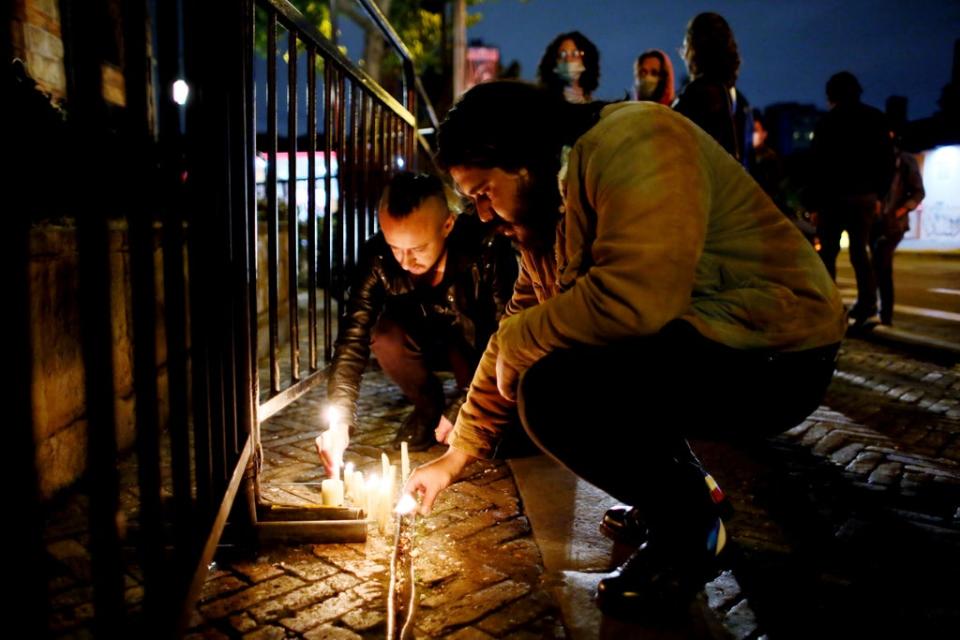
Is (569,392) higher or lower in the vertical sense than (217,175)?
lower

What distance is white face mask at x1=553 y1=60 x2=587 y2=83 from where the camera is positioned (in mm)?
5889

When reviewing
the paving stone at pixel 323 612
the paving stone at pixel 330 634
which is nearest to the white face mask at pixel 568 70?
the paving stone at pixel 323 612

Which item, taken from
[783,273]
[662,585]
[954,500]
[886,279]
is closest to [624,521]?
[662,585]

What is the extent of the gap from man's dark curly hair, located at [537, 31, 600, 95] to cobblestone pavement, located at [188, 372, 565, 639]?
12.5ft

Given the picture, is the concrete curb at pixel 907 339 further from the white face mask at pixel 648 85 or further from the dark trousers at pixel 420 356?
the dark trousers at pixel 420 356

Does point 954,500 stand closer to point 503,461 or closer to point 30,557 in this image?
point 503,461

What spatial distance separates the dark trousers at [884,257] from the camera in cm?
766

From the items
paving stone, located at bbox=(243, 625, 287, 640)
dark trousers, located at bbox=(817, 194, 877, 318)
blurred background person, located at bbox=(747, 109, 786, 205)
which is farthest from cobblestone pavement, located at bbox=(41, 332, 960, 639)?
Answer: dark trousers, located at bbox=(817, 194, 877, 318)

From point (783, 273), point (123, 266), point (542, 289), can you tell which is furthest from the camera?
point (123, 266)

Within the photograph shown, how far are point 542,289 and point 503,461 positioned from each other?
1.36m

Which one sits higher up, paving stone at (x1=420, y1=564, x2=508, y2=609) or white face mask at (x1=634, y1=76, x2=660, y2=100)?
white face mask at (x1=634, y1=76, x2=660, y2=100)

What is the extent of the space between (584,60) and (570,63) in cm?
14

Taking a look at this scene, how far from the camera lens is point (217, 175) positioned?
2143mm

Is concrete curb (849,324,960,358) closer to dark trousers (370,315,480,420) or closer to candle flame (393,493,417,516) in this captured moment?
dark trousers (370,315,480,420)
